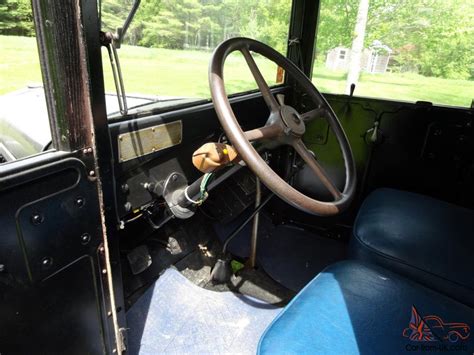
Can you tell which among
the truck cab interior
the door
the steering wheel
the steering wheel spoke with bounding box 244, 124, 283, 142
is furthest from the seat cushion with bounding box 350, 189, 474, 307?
the door

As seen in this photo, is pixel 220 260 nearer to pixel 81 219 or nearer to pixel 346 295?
pixel 346 295

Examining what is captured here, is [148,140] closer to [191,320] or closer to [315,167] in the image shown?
[315,167]

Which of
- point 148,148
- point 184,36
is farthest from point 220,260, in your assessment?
point 184,36

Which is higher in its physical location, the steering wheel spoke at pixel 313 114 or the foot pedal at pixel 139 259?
the steering wheel spoke at pixel 313 114

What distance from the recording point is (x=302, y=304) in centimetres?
101

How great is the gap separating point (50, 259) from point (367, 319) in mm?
842

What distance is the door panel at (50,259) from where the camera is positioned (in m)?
0.71

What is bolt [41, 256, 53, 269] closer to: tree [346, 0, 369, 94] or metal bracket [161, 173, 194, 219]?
metal bracket [161, 173, 194, 219]

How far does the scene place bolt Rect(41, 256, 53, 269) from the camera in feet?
2.55

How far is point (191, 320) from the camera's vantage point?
1554 mm

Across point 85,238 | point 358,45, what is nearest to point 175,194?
point 85,238

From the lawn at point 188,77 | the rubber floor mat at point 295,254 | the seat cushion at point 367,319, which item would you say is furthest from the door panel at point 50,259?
the rubber floor mat at point 295,254

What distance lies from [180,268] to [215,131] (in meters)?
0.76

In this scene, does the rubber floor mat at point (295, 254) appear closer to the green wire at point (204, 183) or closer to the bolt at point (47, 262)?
the green wire at point (204, 183)
